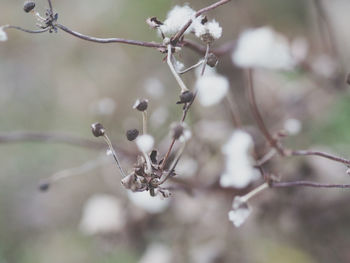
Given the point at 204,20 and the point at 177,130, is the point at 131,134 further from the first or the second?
the point at 204,20

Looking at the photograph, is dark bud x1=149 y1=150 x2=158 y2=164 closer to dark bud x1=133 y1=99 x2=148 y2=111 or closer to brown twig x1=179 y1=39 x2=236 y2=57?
dark bud x1=133 y1=99 x2=148 y2=111

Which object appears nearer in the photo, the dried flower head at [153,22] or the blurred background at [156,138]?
the dried flower head at [153,22]

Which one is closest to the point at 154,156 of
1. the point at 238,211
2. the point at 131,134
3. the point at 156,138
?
the point at 131,134

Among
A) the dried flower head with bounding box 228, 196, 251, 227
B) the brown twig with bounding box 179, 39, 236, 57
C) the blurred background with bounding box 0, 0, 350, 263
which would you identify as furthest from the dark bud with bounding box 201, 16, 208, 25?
the blurred background with bounding box 0, 0, 350, 263

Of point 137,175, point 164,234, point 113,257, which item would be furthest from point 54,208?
point 137,175

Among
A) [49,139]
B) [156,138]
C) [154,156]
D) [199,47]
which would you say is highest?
[199,47]

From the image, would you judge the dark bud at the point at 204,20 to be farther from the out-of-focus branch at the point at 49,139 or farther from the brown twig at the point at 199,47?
the out-of-focus branch at the point at 49,139

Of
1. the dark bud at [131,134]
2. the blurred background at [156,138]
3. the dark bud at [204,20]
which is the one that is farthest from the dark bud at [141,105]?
the blurred background at [156,138]

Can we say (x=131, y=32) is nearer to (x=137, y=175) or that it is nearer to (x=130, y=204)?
(x=130, y=204)
